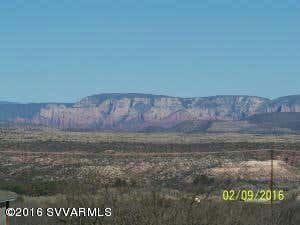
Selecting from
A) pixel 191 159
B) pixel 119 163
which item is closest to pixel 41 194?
pixel 119 163

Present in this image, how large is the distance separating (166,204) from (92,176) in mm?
1569

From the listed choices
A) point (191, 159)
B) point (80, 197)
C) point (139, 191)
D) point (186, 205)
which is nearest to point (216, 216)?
point (186, 205)

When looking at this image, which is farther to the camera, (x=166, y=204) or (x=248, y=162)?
(x=248, y=162)

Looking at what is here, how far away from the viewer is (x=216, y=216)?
9188 millimetres

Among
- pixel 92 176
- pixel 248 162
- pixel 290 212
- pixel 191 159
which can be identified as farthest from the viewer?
pixel 191 159

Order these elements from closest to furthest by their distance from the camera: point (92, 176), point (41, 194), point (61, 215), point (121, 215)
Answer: point (121, 215)
point (61, 215)
point (92, 176)
point (41, 194)

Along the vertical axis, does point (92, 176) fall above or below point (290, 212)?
above

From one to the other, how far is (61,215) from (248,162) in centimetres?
3787

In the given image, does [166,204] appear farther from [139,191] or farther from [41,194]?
[41,194]

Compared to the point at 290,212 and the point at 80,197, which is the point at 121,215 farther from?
the point at 290,212

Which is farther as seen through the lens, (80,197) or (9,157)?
(9,157)

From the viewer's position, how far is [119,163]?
153 feet

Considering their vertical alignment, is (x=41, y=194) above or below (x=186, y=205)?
below

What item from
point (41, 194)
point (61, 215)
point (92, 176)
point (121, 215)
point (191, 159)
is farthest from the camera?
point (191, 159)
